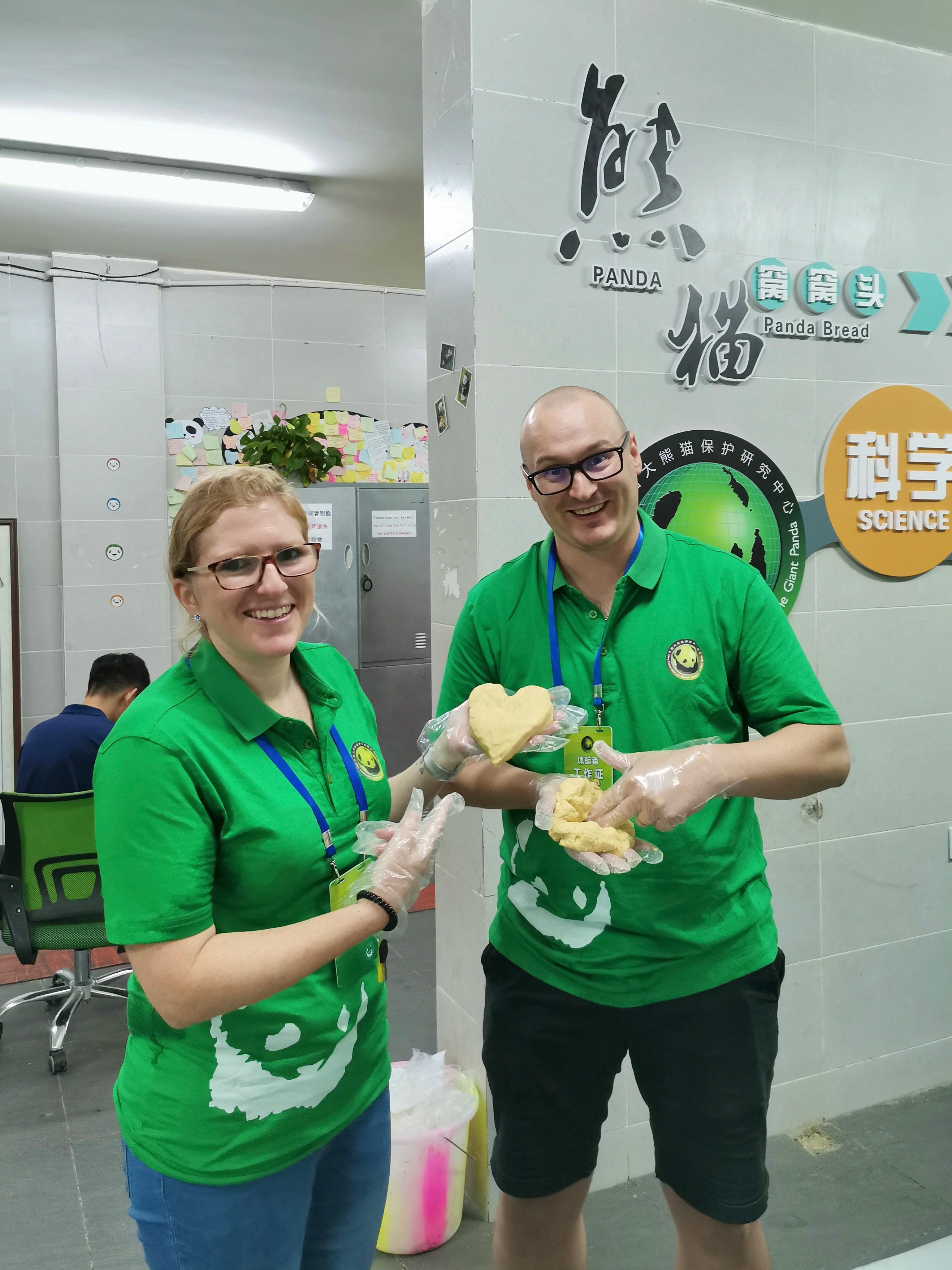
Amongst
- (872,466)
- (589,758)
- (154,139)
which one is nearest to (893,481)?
(872,466)

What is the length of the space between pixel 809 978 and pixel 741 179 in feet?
6.88

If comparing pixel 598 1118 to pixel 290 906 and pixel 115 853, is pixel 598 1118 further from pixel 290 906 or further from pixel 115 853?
pixel 115 853

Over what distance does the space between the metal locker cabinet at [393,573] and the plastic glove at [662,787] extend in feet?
12.7

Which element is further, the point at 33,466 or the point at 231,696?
the point at 33,466

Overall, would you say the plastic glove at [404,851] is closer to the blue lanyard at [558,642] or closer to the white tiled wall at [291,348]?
the blue lanyard at [558,642]

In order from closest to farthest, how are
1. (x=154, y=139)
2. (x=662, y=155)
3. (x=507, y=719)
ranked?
1. (x=507, y=719)
2. (x=662, y=155)
3. (x=154, y=139)

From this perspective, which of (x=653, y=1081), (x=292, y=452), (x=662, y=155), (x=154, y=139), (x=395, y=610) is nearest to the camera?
(x=653, y=1081)

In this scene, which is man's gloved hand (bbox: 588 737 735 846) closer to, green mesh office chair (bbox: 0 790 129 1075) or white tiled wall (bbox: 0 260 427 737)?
green mesh office chair (bbox: 0 790 129 1075)

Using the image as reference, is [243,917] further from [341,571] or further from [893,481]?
[341,571]

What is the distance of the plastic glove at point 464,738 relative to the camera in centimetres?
147

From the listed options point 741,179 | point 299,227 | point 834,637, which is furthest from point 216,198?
point 834,637

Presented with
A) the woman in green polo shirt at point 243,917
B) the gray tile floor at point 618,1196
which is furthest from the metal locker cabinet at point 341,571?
the woman in green polo shirt at point 243,917

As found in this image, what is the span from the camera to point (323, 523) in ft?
17.0

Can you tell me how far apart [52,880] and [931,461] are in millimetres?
2888
